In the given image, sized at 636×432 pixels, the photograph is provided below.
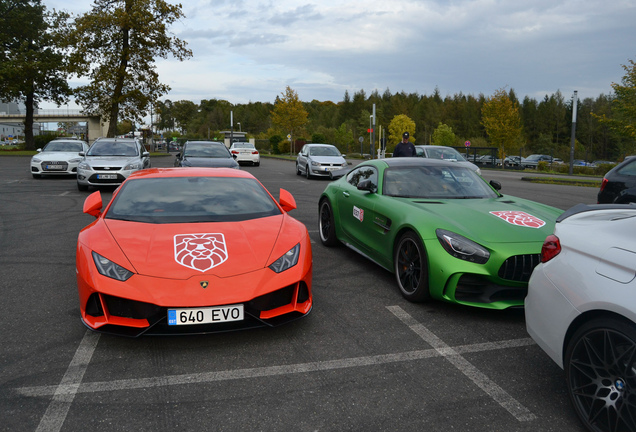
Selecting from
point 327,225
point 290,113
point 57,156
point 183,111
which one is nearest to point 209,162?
point 327,225

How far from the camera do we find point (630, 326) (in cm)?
228

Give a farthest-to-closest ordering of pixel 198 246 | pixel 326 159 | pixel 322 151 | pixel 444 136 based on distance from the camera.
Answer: pixel 444 136 → pixel 322 151 → pixel 326 159 → pixel 198 246

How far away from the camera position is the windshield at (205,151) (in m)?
14.8

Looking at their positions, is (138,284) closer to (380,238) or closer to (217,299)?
(217,299)

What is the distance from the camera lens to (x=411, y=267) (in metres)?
4.73

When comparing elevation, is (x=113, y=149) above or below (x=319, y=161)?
above

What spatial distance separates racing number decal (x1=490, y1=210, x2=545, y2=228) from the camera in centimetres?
463

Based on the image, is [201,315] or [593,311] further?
[201,315]

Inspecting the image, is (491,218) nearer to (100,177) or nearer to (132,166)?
(132,166)

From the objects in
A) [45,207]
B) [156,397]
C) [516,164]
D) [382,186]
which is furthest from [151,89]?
[156,397]

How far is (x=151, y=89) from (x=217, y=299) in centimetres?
3934

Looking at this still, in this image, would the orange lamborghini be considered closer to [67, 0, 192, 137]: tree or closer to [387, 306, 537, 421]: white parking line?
[387, 306, 537, 421]: white parking line

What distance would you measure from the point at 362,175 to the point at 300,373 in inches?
142

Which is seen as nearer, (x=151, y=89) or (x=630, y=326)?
(x=630, y=326)
